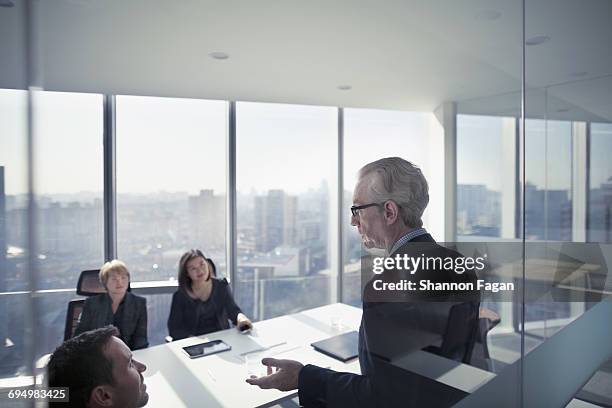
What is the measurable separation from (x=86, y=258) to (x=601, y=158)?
1.87 meters

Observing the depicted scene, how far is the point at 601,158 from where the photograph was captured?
1364mm

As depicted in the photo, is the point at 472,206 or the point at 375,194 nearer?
the point at 375,194

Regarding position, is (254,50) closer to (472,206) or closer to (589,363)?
(472,206)

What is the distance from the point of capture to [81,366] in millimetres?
942

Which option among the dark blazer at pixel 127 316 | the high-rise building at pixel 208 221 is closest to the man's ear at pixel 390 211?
the dark blazer at pixel 127 316

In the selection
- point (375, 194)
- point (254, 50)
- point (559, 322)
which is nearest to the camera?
point (375, 194)

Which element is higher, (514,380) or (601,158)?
(601,158)

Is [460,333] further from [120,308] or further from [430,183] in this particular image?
[120,308]

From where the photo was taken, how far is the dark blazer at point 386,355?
1038 millimetres

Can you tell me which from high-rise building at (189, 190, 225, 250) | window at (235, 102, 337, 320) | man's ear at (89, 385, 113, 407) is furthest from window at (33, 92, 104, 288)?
high-rise building at (189, 190, 225, 250)

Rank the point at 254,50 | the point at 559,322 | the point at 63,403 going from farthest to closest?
the point at 254,50 < the point at 559,322 < the point at 63,403

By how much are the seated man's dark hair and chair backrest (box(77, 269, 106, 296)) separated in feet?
0.43

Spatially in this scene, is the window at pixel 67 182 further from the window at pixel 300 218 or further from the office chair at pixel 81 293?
the window at pixel 300 218

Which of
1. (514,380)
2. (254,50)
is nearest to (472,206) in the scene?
(514,380)
